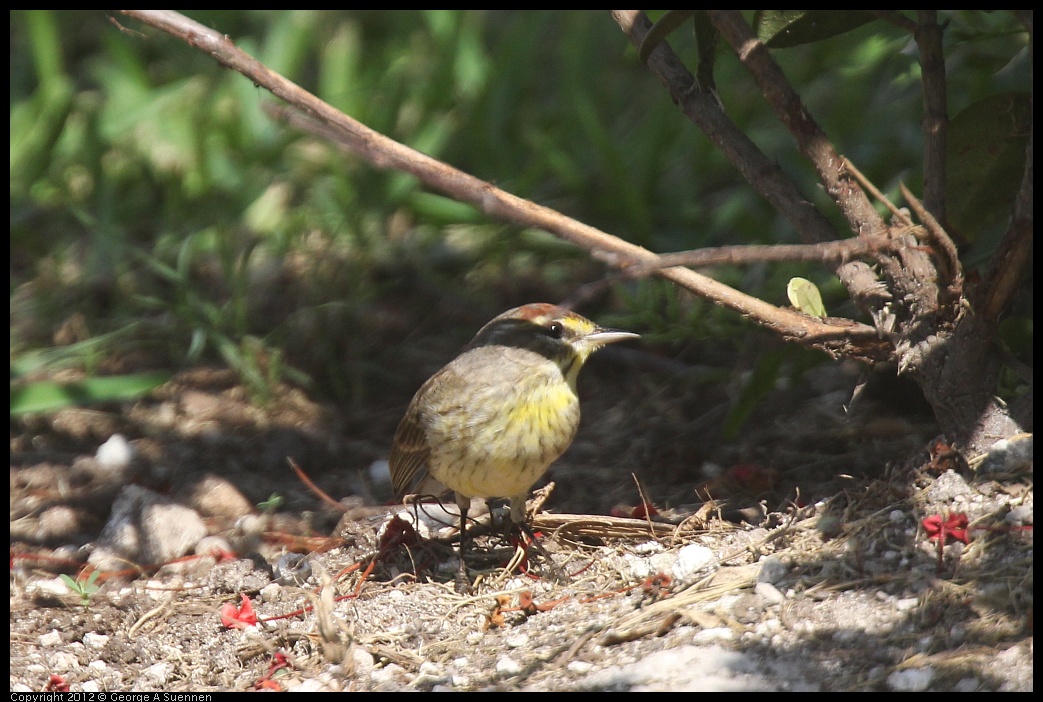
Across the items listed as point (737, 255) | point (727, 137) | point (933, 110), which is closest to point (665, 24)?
point (727, 137)

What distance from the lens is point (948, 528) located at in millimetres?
2834

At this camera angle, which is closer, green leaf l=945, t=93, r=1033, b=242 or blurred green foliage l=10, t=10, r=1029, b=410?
green leaf l=945, t=93, r=1033, b=242

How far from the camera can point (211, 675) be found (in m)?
3.09

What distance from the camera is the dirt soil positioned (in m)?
2.67

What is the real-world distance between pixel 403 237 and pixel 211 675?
8.34ft

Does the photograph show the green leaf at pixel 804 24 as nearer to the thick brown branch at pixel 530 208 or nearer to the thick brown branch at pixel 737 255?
the thick brown branch at pixel 530 208

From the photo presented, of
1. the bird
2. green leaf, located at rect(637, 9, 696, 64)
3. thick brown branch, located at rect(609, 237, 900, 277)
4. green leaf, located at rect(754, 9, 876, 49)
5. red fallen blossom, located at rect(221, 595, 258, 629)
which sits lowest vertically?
red fallen blossom, located at rect(221, 595, 258, 629)

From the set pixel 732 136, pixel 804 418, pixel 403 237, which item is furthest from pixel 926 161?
pixel 403 237

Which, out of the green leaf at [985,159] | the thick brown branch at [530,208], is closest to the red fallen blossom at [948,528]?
the thick brown branch at [530,208]

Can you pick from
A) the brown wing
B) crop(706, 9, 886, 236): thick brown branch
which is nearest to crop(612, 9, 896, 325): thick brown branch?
crop(706, 9, 886, 236): thick brown branch

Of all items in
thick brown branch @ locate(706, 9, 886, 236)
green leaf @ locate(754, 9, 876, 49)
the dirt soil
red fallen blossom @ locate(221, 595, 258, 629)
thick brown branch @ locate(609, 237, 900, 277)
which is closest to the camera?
thick brown branch @ locate(609, 237, 900, 277)

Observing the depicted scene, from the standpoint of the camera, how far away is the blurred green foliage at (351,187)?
4660 mm

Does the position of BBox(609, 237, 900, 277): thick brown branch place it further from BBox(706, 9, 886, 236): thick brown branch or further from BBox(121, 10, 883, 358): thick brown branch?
BBox(706, 9, 886, 236): thick brown branch
